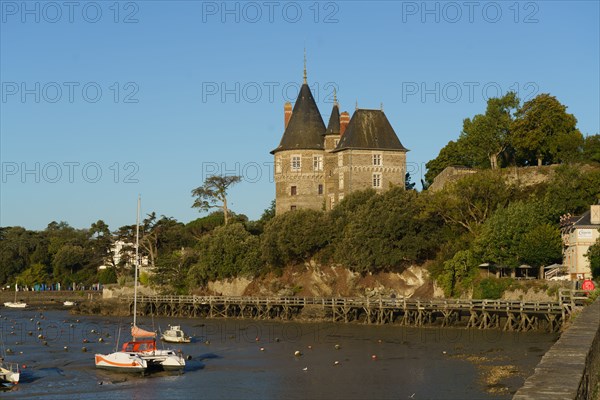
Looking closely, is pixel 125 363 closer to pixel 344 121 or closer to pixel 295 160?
pixel 295 160

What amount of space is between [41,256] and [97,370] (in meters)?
99.5

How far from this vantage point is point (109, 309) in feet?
318

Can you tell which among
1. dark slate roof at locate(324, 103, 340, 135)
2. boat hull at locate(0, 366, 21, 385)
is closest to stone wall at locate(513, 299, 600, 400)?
boat hull at locate(0, 366, 21, 385)

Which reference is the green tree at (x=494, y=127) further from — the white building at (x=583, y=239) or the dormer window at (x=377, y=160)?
the white building at (x=583, y=239)

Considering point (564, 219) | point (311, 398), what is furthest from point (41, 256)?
point (311, 398)

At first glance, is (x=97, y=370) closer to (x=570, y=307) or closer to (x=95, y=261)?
(x=570, y=307)

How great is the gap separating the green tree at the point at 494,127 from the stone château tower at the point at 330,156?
829 centimetres

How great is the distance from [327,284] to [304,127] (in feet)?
65.8

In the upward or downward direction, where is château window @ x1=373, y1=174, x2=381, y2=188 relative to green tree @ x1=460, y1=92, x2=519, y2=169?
downward

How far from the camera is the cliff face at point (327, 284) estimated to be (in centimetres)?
7938

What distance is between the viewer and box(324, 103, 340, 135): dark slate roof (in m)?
95.6

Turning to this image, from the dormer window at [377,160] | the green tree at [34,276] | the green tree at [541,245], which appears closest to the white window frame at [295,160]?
the dormer window at [377,160]

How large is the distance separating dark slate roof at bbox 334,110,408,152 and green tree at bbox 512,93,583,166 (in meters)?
13.8

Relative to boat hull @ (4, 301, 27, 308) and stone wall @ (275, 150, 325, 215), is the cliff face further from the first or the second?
boat hull @ (4, 301, 27, 308)
